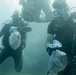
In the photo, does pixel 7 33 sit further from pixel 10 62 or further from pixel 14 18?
pixel 10 62

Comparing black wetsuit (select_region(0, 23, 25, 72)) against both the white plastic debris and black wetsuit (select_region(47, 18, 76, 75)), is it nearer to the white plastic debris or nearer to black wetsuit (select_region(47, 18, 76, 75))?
black wetsuit (select_region(47, 18, 76, 75))

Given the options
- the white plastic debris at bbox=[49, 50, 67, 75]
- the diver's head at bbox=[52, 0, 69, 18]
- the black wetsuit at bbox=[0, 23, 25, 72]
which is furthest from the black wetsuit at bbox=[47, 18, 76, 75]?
the black wetsuit at bbox=[0, 23, 25, 72]

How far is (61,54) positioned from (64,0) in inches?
71.3

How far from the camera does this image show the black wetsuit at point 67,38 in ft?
14.5

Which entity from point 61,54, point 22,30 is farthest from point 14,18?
point 61,54

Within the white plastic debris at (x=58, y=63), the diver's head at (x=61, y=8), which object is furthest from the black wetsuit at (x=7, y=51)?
the white plastic debris at (x=58, y=63)

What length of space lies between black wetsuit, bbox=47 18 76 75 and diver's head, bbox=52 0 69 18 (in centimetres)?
14

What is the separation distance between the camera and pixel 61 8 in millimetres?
4953

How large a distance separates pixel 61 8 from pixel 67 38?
785 millimetres

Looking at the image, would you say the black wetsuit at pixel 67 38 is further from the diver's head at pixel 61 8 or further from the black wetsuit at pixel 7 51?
the black wetsuit at pixel 7 51

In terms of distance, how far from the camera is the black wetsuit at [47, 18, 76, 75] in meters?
4.43

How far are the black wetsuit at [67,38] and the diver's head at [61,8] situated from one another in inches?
5.6

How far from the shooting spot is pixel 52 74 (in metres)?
4.19

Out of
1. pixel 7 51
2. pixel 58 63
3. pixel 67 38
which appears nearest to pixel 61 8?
pixel 67 38
